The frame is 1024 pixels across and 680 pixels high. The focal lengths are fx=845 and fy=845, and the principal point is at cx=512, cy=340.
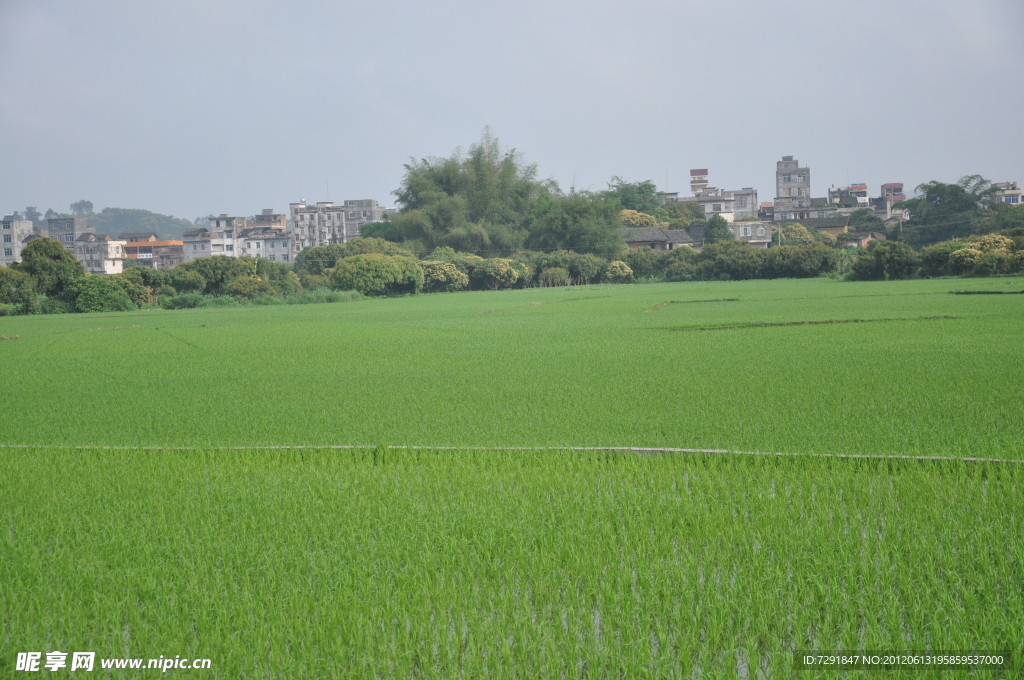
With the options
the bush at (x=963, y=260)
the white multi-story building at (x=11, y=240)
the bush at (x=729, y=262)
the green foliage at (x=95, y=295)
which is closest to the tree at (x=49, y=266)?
the green foliage at (x=95, y=295)

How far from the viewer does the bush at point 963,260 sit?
42156 mm

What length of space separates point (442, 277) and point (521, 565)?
47.8 m

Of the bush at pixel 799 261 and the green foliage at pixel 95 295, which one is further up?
the bush at pixel 799 261

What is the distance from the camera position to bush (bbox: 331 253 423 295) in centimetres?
4597

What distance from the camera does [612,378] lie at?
36.8ft

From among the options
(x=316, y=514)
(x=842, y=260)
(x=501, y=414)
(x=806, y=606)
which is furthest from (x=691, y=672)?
(x=842, y=260)

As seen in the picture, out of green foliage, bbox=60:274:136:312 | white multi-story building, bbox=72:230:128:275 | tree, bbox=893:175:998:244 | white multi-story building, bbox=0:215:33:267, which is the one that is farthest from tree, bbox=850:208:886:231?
white multi-story building, bbox=0:215:33:267

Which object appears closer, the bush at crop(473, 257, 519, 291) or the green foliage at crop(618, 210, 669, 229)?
the bush at crop(473, 257, 519, 291)

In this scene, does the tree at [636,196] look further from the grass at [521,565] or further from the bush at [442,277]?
the grass at [521,565]

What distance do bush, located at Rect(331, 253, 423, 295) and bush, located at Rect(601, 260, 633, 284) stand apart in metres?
16.0

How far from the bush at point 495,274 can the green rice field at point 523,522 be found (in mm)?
42396

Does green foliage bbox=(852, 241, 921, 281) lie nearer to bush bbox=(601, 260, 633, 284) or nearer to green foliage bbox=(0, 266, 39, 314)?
bush bbox=(601, 260, 633, 284)

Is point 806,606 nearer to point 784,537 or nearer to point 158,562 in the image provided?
point 784,537

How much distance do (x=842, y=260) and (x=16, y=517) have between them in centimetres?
5435
